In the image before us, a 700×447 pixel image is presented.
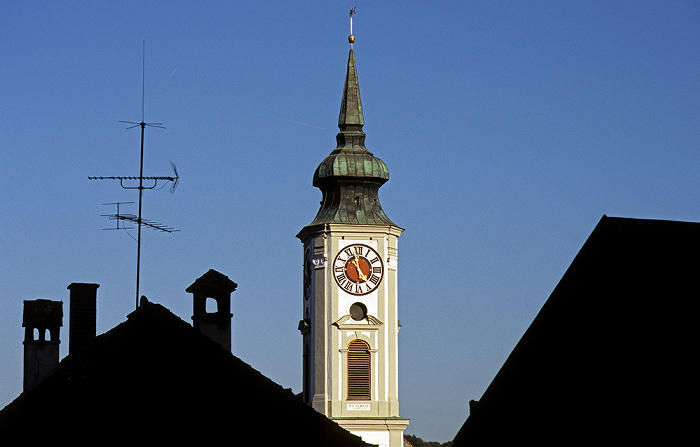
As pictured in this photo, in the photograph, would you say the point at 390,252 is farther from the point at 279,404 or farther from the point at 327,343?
the point at 279,404

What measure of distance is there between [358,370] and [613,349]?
5356 cm

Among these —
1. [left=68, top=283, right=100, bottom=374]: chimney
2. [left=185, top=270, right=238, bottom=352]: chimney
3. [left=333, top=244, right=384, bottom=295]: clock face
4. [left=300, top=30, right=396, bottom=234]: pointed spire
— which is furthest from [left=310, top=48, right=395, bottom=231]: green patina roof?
[left=68, top=283, right=100, bottom=374]: chimney

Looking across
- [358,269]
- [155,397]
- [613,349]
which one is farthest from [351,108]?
[613,349]

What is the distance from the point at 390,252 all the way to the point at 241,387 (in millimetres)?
51614

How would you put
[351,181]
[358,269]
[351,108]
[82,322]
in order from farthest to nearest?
[351,108] → [351,181] → [358,269] → [82,322]

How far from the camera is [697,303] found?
2866cm

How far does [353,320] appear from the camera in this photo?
83.4 m

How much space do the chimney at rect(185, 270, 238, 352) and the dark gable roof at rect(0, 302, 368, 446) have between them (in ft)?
4.06

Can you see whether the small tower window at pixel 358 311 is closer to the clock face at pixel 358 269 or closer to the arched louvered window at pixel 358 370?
the clock face at pixel 358 269

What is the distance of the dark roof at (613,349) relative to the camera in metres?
27.9

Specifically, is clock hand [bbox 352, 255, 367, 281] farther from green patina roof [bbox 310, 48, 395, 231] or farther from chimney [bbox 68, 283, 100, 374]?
chimney [bbox 68, 283, 100, 374]

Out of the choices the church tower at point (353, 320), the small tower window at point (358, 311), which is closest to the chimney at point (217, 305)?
the church tower at point (353, 320)

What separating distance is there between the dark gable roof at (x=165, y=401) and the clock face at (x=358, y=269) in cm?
4942

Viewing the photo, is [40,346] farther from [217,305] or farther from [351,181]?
[351,181]
